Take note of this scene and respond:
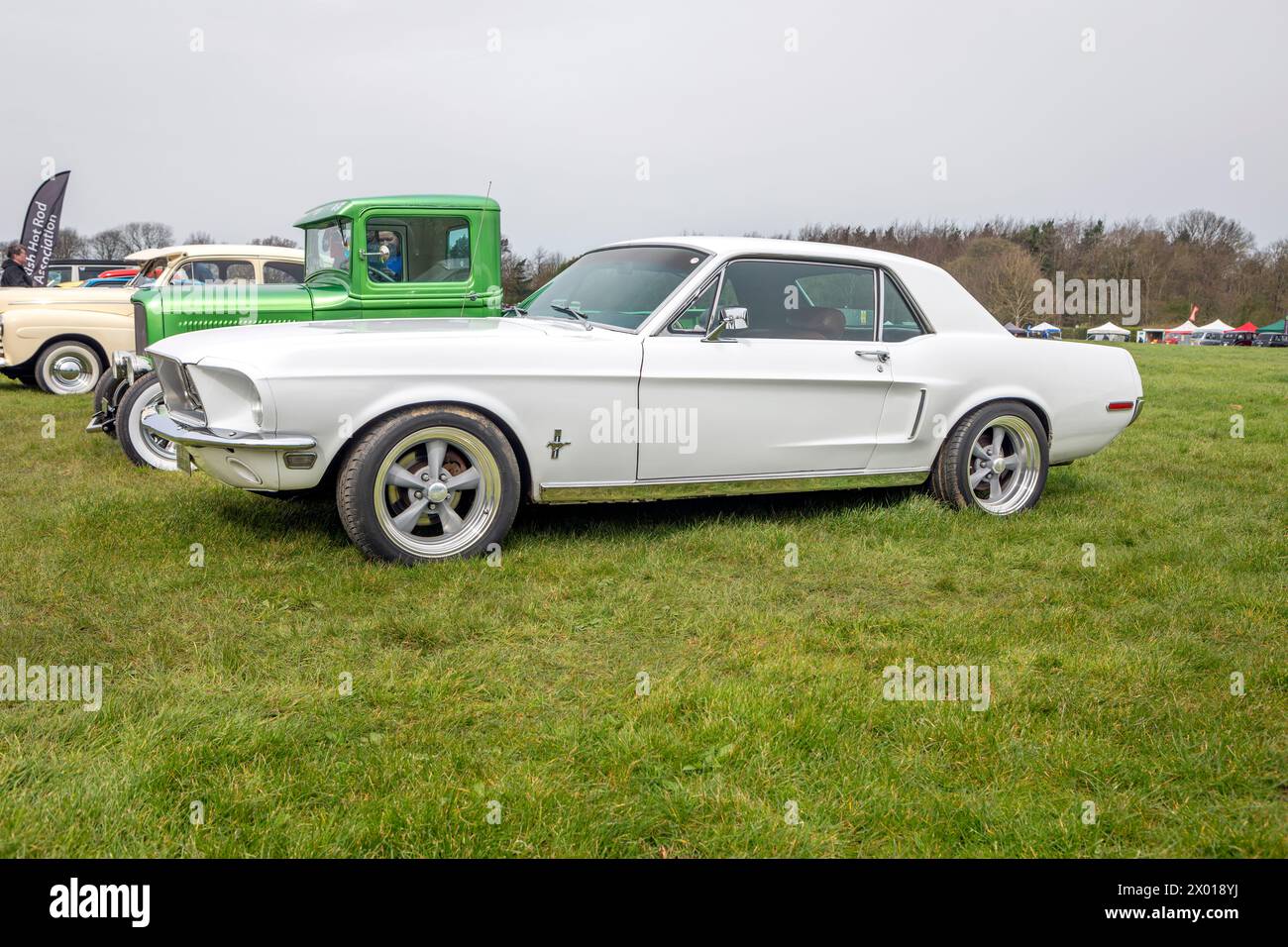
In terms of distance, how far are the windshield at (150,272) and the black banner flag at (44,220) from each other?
1155 cm

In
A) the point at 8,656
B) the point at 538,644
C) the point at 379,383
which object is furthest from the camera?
the point at 379,383

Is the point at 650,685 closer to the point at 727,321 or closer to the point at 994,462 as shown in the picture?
the point at 727,321

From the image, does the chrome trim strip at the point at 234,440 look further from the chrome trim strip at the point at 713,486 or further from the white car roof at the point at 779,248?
the white car roof at the point at 779,248

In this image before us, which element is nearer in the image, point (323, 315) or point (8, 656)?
point (8, 656)

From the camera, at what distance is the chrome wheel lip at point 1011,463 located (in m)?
5.79

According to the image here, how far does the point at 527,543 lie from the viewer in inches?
188

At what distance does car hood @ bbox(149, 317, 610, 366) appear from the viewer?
4.24 meters

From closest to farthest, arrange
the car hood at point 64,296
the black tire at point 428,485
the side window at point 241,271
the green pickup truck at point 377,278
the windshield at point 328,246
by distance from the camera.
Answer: the black tire at point 428,485 < the green pickup truck at point 377,278 < the windshield at point 328,246 < the side window at point 241,271 < the car hood at point 64,296

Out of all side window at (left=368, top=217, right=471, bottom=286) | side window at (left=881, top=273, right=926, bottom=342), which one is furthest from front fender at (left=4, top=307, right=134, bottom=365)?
side window at (left=881, top=273, right=926, bottom=342)

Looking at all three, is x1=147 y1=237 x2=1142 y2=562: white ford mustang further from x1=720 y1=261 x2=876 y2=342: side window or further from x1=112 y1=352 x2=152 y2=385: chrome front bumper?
x1=112 y1=352 x2=152 y2=385: chrome front bumper

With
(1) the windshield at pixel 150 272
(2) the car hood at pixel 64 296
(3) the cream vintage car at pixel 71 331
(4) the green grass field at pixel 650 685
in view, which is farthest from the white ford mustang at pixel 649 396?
(2) the car hood at pixel 64 296
